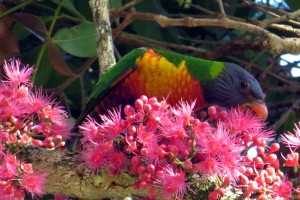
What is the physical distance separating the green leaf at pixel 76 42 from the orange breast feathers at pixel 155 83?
320mm

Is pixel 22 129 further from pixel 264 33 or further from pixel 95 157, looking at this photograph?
pixel 264 33

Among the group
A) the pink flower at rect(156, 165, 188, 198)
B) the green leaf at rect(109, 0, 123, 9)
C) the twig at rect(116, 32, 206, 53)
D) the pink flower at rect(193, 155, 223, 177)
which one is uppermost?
the green leaf at rect(109, 0, 123, 9)

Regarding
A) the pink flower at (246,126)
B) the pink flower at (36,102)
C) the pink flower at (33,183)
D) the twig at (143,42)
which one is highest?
the pink flower at (36,102)

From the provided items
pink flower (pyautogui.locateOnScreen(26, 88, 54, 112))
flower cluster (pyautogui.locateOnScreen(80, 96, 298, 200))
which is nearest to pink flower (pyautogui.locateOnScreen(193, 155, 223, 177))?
flower cluster (pyautogui.locateOnScreen(80, 96, 298, 200))

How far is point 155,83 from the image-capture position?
296 centimetres

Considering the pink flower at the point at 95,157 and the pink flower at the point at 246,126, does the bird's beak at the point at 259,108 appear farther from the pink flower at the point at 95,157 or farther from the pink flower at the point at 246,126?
the pink flower at the point at 95,157

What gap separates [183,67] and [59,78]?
0.91 m

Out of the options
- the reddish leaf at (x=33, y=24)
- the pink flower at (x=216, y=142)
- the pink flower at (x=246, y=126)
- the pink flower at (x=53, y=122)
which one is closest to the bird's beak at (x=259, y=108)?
the pink flower at (x=246, y=126)

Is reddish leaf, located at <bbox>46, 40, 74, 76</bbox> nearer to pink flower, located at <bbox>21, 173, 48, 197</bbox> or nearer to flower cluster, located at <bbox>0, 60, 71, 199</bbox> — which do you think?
flower cluster, located at <bbox>0, 60, 71, 199</bbox>

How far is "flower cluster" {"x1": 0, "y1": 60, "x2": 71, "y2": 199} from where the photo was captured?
2.03 metres

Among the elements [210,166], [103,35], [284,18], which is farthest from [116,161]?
[284,18]

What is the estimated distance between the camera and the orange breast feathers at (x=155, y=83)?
294cm

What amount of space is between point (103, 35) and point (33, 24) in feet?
1.95

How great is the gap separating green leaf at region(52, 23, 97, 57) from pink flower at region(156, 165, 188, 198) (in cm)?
139
